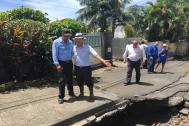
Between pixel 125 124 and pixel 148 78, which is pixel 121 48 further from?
pixel 125 124

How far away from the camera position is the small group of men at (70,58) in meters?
8.67

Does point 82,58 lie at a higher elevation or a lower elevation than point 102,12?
lower

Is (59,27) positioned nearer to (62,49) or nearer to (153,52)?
(153,52)

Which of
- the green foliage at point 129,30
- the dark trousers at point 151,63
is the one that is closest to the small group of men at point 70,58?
the dark trousers at point 151,63

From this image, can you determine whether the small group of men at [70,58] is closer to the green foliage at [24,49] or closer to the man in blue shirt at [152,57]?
the green foliage at [24,49]

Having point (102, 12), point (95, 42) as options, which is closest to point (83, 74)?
point (95, 42)

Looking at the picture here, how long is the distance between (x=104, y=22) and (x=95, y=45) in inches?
577

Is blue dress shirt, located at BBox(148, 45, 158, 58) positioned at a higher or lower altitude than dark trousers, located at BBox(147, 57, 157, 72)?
higher

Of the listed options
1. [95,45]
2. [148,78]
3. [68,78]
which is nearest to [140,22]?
[95,45]

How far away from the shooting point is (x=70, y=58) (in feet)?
29.2

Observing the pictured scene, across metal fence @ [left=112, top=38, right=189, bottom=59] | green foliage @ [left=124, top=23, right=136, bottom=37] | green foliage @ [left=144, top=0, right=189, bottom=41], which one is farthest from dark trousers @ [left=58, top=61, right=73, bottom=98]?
green foliage @ [left=124, top=23, right=136, bottom=37]

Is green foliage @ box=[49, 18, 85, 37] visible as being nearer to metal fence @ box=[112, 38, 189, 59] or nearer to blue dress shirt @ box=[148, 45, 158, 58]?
blue dress shirt @ box=[148, 45, 158, 58]

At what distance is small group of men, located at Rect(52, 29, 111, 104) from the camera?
8.67m

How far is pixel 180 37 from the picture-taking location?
28.8 m
